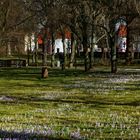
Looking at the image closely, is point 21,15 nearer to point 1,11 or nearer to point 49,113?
point 1,11

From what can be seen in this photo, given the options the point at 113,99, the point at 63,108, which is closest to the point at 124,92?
the point at 113,99

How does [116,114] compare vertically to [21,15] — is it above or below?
below

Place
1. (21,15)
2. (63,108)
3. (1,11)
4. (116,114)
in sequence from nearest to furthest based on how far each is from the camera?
(116,114), (63,108), (1,11), (21,15)

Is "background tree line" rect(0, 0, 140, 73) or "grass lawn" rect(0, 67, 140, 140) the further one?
"background tree line" rect(0, 0, 140, 73)

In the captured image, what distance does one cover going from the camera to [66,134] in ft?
38.4

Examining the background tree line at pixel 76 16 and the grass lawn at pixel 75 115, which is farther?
the background tree line at pixel 76 16

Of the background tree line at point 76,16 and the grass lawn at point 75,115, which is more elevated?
the background tree line at point 76,16

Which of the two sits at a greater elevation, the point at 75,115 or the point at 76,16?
the point at 76,16

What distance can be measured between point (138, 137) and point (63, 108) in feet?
27.6

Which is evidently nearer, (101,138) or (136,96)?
(101,138)

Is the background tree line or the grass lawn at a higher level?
the background tree line

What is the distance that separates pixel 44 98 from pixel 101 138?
44.3ft

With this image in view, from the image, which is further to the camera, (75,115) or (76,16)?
(76,16)

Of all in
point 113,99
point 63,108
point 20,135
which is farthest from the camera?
point 113,99
